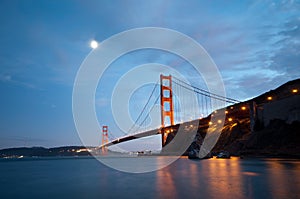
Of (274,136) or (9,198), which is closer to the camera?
(9,198)

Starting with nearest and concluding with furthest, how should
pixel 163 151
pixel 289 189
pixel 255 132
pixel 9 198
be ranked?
pixel 289 189 < pixel 9 198 < pixel 255 132 < pixel 163 151

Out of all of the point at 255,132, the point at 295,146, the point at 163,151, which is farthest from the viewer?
the point at 163,151

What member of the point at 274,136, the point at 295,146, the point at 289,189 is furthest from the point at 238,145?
the point at 289,189

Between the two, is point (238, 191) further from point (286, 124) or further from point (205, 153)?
point (205, 153)

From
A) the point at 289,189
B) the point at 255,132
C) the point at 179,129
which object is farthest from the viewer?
the point at 179,129

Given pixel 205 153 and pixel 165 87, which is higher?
pixel 165 87

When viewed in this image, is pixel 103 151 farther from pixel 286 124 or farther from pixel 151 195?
pixel 151 195

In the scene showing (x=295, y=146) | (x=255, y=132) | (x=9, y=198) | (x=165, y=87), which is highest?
(x=165, y=87)

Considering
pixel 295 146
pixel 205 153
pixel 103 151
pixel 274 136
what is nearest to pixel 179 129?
pixel 205 153

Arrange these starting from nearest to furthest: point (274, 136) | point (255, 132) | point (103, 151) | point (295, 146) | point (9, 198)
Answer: point (9, 198) → point (295, 146) → point (274, 136) → point (255, 132) → point (103, 151)
